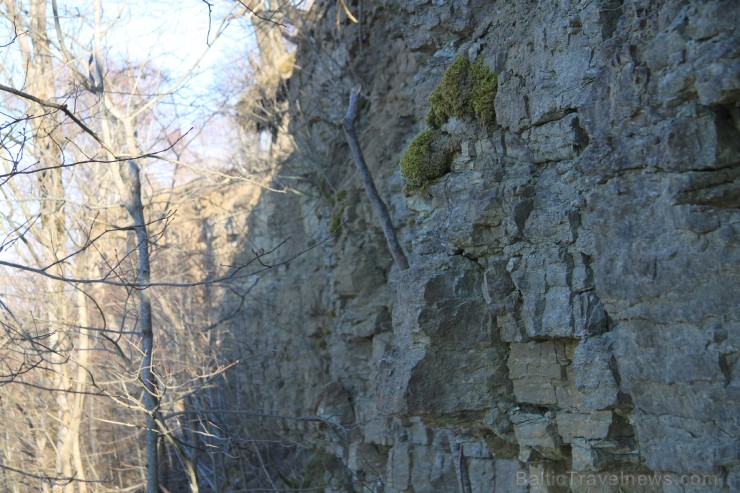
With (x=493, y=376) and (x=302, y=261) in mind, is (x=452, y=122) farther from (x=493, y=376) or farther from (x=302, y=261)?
(x=302, y=261)

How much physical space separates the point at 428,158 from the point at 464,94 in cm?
57

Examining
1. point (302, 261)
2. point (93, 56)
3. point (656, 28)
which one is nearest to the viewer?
point (656, 28)

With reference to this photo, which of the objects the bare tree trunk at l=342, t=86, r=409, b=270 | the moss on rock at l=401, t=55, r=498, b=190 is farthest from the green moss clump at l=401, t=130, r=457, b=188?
the bare tree trunk at l=342, t=86, r=409, b=270

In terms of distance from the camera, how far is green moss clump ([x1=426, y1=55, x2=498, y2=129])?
535 centimetres

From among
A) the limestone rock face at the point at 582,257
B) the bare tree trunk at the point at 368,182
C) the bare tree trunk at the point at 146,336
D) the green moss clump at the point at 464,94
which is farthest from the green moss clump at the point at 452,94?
the bare tree trunk at the point at 146,336

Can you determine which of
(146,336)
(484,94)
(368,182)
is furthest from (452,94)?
(146,336)

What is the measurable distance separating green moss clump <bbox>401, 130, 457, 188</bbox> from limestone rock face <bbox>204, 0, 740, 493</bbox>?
0.33 ft

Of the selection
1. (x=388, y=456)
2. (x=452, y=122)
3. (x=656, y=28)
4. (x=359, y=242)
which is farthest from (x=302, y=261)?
(x=656, y=28)

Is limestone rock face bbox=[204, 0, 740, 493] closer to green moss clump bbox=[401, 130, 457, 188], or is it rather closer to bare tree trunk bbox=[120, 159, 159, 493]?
green moss clump bbox=[401, 130, 457, 188]

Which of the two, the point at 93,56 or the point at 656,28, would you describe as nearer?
the point at 656,28

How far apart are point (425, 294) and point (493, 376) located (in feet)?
2.48

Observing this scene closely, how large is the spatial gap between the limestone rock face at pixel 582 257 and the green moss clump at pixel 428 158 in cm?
10

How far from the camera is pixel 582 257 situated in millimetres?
4586

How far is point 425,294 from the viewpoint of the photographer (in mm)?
5336
